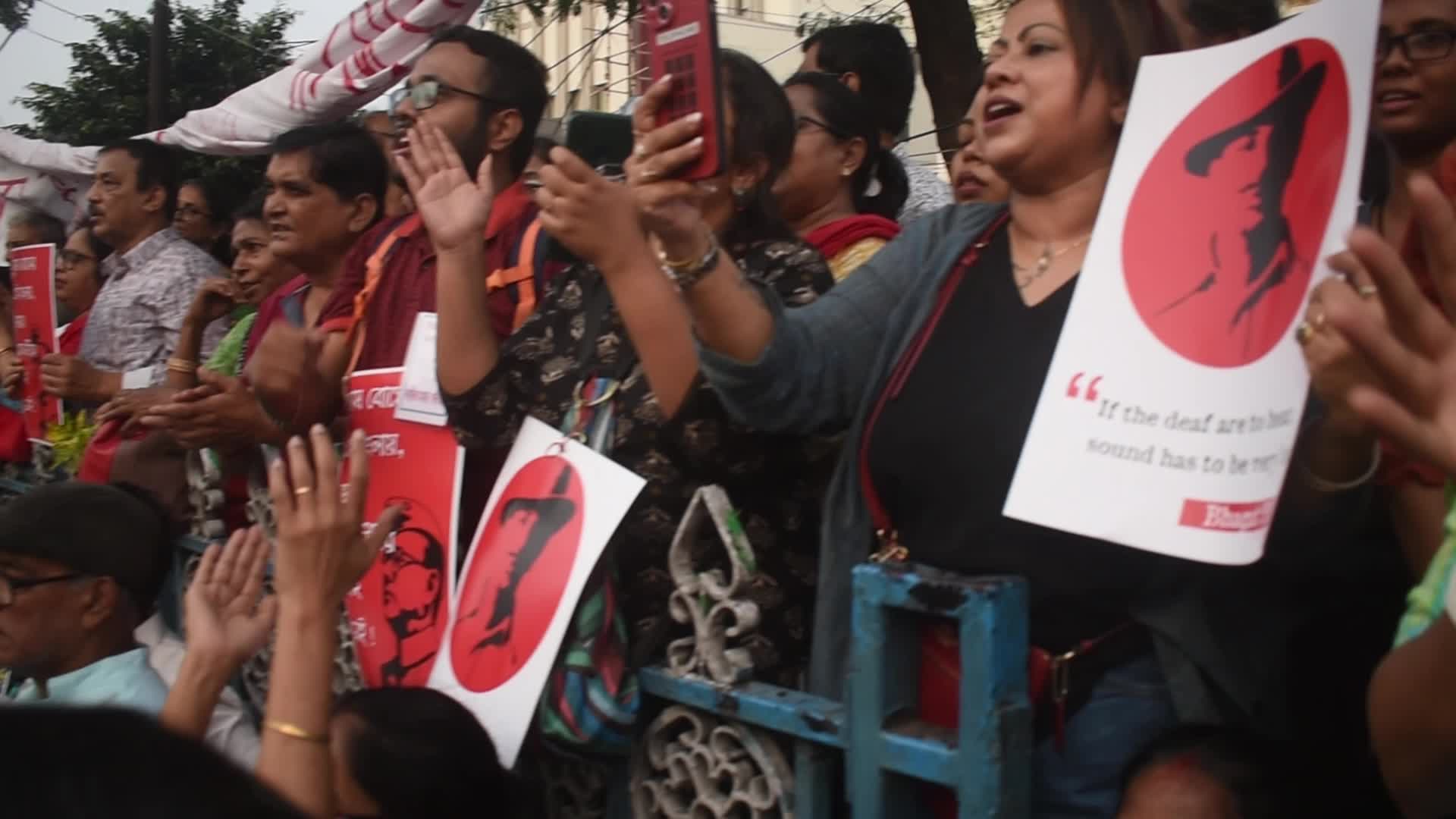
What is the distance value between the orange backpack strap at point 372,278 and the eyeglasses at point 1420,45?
2024 millimetres

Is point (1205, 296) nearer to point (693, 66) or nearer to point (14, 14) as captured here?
point (693, 66)

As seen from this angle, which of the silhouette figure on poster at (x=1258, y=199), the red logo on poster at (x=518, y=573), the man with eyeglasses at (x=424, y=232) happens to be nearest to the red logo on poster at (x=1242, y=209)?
the silhouette figure on poster at (x=1258, y=199)

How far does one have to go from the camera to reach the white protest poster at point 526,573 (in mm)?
2281

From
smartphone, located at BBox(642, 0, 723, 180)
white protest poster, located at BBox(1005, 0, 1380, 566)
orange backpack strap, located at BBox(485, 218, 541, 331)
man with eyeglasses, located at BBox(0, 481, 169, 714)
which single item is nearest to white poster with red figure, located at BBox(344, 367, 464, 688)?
orange backpack strap, located at BBox(485, 218, 541, 331)

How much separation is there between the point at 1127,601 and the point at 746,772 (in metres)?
0.61

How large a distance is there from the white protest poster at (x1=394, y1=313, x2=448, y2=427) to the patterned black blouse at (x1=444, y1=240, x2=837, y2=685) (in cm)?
35

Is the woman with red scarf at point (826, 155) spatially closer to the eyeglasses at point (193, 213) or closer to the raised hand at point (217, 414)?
the raised hand at point (217, 414)

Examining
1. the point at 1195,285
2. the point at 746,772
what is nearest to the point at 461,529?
the point at 746,772

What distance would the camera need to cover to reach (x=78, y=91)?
18.0m

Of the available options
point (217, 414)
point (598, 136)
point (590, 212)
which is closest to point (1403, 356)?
point (590, 212)

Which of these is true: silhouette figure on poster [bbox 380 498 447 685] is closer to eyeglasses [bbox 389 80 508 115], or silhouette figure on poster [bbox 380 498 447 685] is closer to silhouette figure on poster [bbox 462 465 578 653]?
silhouette figure on poster [bbox 462 465 578 653]

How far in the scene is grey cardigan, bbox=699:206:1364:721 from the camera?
1733 millimetres

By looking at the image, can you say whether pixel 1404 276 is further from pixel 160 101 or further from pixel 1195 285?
pixel 160 101

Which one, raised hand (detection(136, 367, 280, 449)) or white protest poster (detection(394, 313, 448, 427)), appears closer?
white protest poster (detection(394, 313, 448, 427))
